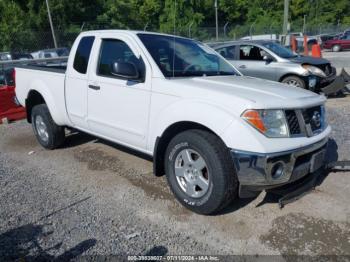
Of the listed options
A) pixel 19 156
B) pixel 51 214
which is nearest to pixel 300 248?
pixel 51 214

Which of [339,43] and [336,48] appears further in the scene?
[336,48]

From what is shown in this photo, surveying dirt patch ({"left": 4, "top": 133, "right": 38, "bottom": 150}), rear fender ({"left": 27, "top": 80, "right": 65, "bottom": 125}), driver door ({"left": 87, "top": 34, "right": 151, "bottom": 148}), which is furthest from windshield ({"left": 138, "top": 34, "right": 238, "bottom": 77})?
dirt patch ({"left": 4, "top": 133, "right": 38, "bottom": 150})

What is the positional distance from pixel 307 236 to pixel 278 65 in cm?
707

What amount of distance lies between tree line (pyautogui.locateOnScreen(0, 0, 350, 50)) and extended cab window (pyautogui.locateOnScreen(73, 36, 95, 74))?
7.20m

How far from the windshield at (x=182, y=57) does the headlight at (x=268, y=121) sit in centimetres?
120

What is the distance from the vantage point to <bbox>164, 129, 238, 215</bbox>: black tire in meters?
3.24

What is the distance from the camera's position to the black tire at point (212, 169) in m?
3.24

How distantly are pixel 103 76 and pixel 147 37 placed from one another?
75 cm

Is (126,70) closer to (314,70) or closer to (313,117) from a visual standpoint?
(313,117)

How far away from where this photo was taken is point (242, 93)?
3.36 metres

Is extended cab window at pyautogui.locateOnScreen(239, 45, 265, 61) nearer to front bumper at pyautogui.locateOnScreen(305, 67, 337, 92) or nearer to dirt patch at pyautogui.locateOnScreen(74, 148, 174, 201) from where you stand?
front bumper at pyautogui.locateOnScreen(305, 67, 337, 92)

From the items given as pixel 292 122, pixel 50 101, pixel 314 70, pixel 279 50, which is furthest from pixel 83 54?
pixel 279 50

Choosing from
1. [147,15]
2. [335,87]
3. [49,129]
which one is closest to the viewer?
[49,129]

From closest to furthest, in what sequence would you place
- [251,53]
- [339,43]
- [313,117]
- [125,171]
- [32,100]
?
1. [313,117]
2. [125,171]
3. [32,100]
4. [251,53]
5. [339,43]
